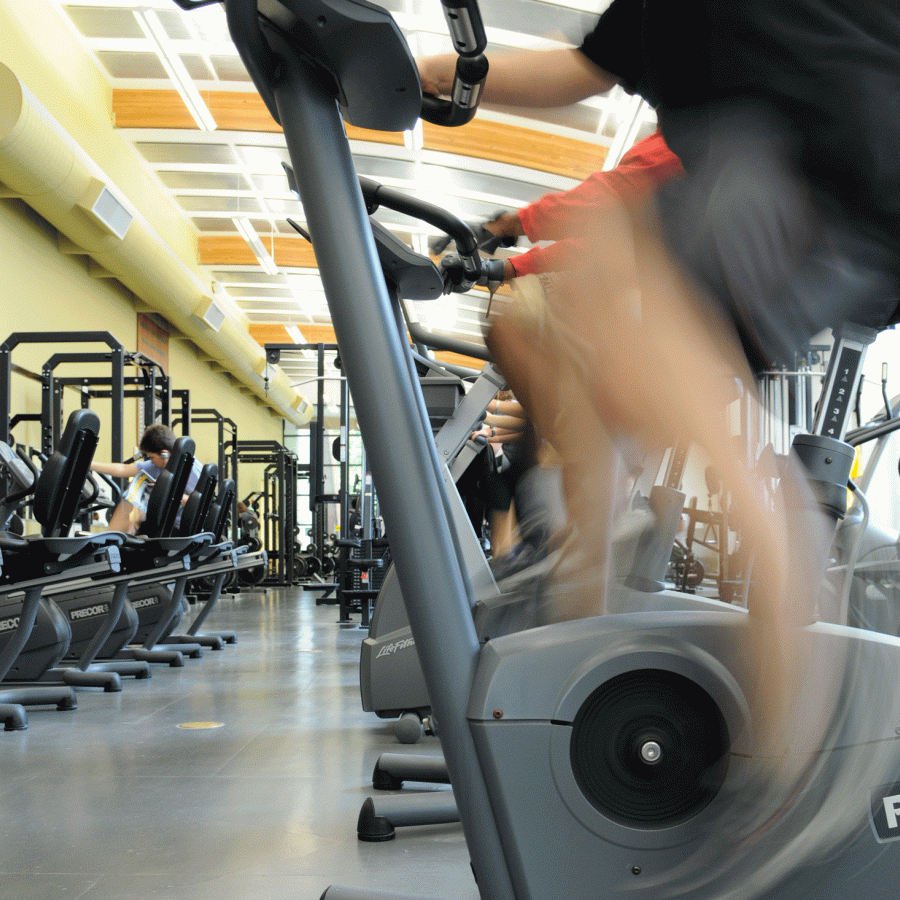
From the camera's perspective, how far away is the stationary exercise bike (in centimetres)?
83

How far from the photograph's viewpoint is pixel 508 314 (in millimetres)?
1792

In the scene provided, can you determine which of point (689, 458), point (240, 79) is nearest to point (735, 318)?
point (689, 458)

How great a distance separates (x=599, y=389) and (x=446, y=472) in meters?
0.66

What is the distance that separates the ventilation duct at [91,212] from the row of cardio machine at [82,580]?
2365 mm

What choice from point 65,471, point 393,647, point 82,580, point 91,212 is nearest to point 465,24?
point 393,647

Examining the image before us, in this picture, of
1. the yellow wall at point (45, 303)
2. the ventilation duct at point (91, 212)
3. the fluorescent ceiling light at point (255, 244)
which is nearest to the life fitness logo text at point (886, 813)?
the ventilation duct at point (91, 212)

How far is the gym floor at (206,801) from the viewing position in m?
1.29

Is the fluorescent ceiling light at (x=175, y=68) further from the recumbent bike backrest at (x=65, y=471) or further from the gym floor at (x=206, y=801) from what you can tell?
the gym floor at (x=206, y=801)

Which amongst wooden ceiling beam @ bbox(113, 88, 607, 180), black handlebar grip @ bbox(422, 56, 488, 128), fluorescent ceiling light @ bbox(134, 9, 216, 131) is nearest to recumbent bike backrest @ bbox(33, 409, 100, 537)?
black handlebar grip @ bbox(422, 56, 488, 128)

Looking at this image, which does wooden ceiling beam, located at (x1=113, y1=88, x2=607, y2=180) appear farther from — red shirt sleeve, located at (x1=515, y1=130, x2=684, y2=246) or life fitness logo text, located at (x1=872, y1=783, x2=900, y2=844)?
life fitness logo text, located at (x1=872, y1=783, x2=900, y2=844)

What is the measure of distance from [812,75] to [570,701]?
68 centimetres

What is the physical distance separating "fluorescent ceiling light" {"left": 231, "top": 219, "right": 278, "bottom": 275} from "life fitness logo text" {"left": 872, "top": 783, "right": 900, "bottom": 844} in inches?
362

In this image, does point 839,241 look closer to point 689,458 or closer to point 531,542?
point 689,458

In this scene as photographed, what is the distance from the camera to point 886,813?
835 mm
